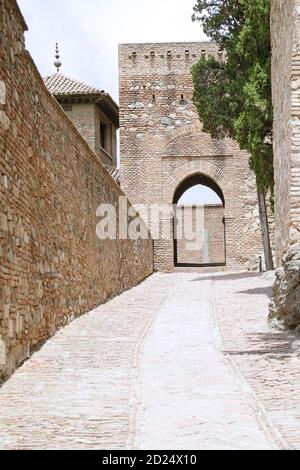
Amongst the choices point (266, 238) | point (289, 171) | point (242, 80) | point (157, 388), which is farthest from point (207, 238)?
point (157, 388)

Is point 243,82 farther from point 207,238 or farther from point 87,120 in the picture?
point 207,238

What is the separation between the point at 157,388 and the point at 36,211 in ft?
9.66

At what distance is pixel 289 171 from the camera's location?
9234mm

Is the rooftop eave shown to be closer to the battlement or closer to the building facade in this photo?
the building facade

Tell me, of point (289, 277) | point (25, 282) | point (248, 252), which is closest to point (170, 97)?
point (248, 252)

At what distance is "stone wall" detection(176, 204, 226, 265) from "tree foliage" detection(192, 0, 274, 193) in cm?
1730

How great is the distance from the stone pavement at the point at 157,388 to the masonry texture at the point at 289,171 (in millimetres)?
420

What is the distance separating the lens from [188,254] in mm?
41062

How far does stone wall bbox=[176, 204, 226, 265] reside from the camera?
125ft

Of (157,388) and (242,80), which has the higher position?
(242,80)

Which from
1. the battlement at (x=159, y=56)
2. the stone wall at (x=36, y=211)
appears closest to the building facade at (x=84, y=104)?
the battlement at (x=159, y=56)

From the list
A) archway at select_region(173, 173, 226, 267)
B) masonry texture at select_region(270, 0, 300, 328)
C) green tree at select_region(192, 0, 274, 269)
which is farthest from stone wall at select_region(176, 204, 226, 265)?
masonry texture at select_region(270, 0, 300, 328)

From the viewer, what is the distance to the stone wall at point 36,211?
6.40m
